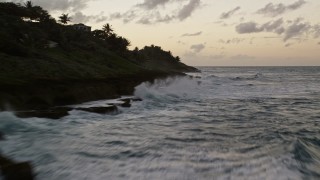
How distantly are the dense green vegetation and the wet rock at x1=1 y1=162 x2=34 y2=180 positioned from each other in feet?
49.2

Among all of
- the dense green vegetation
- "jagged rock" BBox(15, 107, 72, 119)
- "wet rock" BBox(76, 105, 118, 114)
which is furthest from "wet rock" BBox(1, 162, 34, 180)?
the dense green vegetation

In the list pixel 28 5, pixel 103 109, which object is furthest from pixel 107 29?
pixel 103 109

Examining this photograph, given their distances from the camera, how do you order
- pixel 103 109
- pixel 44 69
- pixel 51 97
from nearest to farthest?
pixel 103 109 → pixel 51 97 → pixel 44 69

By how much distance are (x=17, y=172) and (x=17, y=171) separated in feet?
0.12

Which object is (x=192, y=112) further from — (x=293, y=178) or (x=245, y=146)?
(x=293, y=178)

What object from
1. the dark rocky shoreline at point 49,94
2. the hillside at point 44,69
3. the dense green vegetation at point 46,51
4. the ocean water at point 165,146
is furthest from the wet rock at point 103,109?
the dense green vegetation at point 46,51

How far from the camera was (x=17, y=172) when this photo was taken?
A: 813 centimetres

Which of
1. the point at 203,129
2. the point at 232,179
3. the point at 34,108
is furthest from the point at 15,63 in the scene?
the point at 232,179

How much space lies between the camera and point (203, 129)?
16.2 m

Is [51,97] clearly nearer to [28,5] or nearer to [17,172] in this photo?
[17,172]

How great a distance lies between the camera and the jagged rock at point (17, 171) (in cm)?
796

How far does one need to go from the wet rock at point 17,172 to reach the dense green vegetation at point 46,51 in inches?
591

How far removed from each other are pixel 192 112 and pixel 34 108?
9.03m

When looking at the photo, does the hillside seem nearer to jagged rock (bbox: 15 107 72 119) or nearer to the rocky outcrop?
jagged rock (bbox: 15 107 72 119)
